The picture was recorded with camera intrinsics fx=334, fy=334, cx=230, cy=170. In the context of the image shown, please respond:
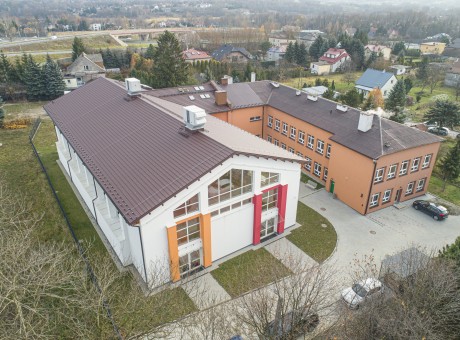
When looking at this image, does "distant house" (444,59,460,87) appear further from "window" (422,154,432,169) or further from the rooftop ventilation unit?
"window" (422,154,432,169)

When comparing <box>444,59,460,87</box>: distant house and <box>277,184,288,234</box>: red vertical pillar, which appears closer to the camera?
<box>277,184,288,234</box>: red vertical pillar

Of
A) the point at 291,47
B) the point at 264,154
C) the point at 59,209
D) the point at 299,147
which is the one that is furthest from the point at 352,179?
the point at 291,47

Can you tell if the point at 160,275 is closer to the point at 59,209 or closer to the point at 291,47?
the point at 59,209

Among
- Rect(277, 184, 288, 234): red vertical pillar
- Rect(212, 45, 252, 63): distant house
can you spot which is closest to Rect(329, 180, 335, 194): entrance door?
Rect(277, 184, 288, 234): red vertical pillar

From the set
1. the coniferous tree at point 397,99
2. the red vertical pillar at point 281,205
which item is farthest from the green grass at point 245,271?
the coniferous tree at point 397,99

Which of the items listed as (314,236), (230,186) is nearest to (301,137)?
(314,236)

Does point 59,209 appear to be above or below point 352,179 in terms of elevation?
below
